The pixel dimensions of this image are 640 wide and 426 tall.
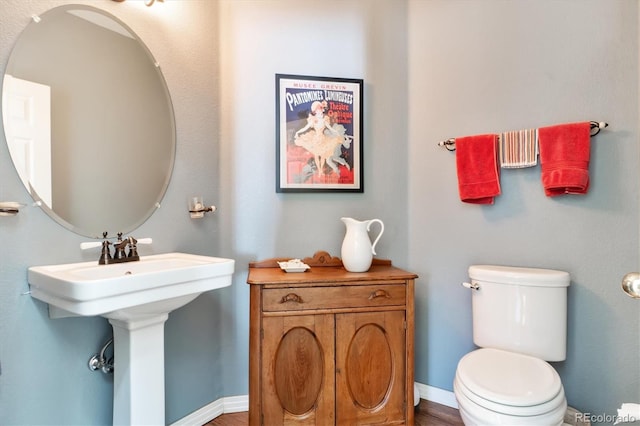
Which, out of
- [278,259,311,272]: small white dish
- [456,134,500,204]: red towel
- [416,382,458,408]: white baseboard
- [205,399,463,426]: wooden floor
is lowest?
[205,399,463,426]: wooden floor

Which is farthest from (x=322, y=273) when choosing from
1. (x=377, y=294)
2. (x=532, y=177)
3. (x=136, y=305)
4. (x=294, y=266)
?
(x=532, y=177)

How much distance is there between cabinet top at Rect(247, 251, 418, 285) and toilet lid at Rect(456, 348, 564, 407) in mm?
479

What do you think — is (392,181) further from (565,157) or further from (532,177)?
(565,157)

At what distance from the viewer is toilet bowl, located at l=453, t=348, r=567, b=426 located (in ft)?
3.81

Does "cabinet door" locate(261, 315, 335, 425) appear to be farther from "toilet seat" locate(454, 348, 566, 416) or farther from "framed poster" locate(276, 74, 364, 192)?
"framed poster" locate(276, 74, 364, 192)

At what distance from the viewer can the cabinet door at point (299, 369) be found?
1.53 m

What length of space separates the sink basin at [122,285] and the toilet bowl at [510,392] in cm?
110

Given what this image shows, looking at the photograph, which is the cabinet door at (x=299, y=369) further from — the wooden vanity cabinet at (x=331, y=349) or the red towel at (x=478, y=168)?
the red towel at (x=478, y=168)

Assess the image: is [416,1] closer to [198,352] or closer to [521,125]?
[521,125]

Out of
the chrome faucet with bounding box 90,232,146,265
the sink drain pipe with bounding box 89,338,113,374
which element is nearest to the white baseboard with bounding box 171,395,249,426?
the sink drain pipe with bounding box 89,338,113,374

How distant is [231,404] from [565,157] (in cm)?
222

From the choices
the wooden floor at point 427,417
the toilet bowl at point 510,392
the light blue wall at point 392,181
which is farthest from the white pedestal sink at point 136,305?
the toilet bowl at point 510,392

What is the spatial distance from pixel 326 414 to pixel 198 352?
0.76 meters

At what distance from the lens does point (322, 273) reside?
1724mm
